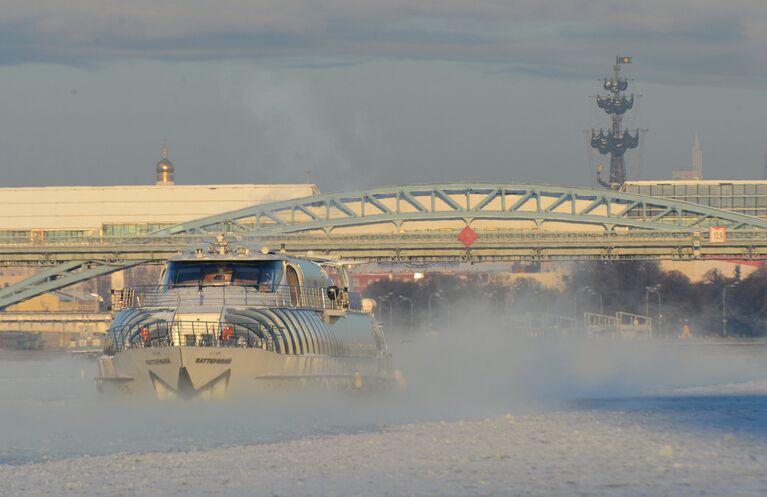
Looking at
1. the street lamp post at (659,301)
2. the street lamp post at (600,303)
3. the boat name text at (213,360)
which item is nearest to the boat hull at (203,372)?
the boat name text at (213,360)

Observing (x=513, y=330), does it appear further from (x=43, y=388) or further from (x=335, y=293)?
(x=335, y=293)

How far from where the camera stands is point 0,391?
2313 inches

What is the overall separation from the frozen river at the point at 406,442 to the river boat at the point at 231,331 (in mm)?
533

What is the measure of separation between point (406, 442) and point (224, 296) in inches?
400

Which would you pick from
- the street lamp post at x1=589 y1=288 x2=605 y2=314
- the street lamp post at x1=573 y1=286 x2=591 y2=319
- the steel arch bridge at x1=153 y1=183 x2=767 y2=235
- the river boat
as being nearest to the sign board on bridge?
the steel arch bridge at x1=153 y1=183 x2=767 y2=235

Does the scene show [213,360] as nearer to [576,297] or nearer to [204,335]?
[204,335]

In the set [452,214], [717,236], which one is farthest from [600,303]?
[717,236]

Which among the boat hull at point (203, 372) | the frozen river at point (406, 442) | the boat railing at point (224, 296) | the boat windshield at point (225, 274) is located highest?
the boat windshield at point (225, 274)

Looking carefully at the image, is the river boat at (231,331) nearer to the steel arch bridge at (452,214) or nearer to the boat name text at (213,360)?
the boat name text at (213,360)

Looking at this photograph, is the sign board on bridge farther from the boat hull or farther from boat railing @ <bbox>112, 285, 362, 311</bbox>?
the boat hull

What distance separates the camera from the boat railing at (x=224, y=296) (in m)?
41.7

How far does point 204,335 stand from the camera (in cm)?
3978

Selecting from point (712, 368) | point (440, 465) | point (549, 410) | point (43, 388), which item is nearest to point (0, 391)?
point (43, 388)

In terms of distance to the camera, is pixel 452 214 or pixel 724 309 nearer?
pixel 724 309
